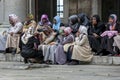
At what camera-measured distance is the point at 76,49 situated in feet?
50.8

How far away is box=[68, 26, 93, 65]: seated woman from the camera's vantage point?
15.5 metres

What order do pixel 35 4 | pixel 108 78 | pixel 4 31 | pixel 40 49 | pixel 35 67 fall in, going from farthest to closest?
pixel 35 4 → pixel 4 31 → pixel 40 49 → pixel 35 67 → pixel 108 78

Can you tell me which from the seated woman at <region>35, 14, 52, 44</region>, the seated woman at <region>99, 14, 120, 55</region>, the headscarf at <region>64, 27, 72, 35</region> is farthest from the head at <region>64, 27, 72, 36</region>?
the seated woman at <region>99, 14, 120, 55</region>

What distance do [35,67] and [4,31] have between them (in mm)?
2996

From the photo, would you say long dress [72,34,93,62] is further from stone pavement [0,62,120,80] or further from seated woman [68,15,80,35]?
seated woman [68,15,80,35]

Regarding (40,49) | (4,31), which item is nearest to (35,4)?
(4,31)

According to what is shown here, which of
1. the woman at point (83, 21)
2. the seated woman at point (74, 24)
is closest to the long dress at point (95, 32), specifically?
the woman at point (83, 21)

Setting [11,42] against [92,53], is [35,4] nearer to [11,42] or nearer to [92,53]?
[11,42]

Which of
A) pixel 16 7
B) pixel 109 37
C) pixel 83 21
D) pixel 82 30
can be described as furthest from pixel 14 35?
pixel 109 37

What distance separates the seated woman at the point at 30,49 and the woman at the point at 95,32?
165 centimetres

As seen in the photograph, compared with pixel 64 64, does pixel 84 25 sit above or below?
above

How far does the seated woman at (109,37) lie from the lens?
15.5 metres

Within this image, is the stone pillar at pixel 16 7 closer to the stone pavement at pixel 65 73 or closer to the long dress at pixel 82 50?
the stone pavement at pixel 65 73

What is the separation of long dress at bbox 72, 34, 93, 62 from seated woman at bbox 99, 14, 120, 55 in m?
0.41
